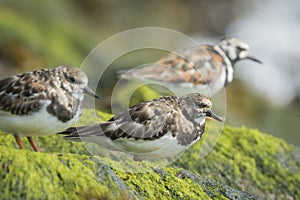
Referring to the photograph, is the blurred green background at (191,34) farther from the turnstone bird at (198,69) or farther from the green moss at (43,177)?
the green moss at (43,177)

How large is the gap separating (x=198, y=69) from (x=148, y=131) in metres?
2.99

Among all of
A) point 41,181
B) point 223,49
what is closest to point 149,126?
point 41,181

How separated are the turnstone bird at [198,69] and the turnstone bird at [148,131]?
2.42 metres

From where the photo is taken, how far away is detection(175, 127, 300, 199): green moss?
5.88 metres

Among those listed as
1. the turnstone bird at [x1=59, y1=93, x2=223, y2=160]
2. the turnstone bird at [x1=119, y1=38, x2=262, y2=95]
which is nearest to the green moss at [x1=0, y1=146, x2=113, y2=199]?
the turnstone bird at [x1=59, y1=93, x2=223, y2=160]

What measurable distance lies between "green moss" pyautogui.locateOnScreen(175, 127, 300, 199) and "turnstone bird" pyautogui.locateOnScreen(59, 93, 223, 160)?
1234 mm

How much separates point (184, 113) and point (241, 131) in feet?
7.06

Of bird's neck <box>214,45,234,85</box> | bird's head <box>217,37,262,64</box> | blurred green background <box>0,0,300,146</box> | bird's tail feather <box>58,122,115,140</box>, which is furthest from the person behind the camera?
blurred green background <box>0,0,300,146</box>

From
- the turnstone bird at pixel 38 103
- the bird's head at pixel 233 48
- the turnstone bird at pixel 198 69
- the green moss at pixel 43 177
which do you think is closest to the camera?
the green moss at pixel 43 177

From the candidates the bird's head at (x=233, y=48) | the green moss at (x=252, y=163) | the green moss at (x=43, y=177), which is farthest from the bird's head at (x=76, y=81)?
the bird's head at (x=233, y=48)

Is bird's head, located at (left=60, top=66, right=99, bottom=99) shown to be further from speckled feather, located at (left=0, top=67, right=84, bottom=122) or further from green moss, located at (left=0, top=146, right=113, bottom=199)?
green moss, located at (left=0, top=146, right=113, bottom=199)

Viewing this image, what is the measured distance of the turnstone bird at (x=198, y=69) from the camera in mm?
7184

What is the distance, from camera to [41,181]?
3654mm

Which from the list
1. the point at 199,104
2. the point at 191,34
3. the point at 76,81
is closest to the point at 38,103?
the point at 76,81
